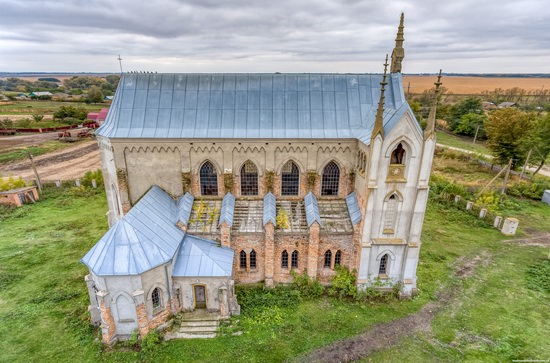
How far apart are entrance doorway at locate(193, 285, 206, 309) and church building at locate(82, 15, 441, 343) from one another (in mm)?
88

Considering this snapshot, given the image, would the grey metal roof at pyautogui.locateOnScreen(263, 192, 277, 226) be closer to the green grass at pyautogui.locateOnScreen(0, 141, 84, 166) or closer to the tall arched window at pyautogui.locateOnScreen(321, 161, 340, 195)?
the tall arched window at pyautogui.locateOnScreen(321, 161, 340, 195)

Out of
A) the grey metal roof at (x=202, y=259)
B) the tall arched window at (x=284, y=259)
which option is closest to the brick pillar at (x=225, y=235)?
the grey metal roof at (x=202, y=259)

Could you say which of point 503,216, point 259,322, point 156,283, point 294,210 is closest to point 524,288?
point 503,216

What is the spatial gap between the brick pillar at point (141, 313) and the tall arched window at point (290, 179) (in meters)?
11.3

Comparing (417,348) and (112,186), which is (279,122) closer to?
(112,186)

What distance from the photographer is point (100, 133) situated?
21.6 m

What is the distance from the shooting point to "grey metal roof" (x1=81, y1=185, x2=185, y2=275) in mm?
15930

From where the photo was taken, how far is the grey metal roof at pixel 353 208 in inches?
805

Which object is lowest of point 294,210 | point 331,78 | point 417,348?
point 417,348

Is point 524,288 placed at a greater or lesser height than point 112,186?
lesser

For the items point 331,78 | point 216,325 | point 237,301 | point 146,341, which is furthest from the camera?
point 331,78

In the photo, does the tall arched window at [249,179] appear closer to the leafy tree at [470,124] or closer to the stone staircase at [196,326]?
the stone staircase at [196,326]

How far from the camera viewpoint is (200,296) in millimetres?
19109

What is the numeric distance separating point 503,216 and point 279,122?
28025 mm
